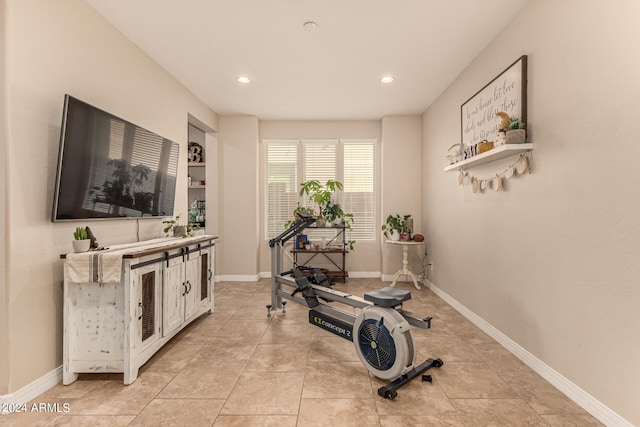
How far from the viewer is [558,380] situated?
2.04m

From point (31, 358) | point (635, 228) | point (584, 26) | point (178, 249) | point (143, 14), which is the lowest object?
point (31, 358)

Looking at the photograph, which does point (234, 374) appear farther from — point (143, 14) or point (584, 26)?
point (584, 26)

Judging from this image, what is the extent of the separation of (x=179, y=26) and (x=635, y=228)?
11.7ft

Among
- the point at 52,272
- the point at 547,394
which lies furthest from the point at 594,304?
the point at 52,272

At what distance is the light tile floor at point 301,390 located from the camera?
1.77 metres

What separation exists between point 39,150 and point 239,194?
125 inches

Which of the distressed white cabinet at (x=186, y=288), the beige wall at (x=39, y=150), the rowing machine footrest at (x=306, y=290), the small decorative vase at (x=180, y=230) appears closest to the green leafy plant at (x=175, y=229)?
the small decorative vase at (x=180, y=230)

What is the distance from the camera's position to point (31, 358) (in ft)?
6.40

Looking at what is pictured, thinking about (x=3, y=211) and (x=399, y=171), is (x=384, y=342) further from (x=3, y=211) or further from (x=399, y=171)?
(x=399, y=171)

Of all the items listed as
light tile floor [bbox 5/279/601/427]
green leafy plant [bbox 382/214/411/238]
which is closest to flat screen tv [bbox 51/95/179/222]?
light tile floor [bbox 5/279/601/427]

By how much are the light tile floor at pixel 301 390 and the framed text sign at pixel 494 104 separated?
201 centimetres

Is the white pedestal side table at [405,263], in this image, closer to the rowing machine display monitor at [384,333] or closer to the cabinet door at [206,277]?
the rowing machine display monitor at [384,333]

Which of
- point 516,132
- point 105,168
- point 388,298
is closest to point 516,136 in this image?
point 516,132

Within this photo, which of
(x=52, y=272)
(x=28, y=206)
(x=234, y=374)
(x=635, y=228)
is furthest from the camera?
(x=234, y=374)
